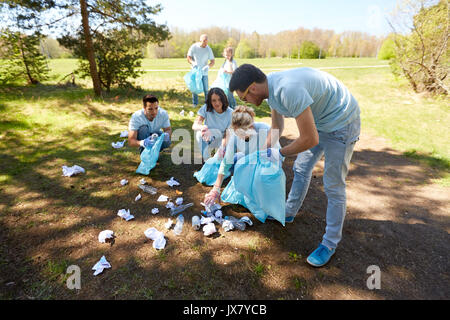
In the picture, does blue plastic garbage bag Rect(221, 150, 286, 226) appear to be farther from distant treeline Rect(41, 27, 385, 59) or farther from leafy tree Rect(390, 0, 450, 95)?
distant treeline Rect(41, 27, 385, 59)

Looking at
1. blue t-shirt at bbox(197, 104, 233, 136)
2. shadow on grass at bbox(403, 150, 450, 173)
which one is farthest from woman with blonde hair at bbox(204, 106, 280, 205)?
shadow on grass at bbox(403, 150, 450, 173)

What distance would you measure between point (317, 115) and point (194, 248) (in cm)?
175

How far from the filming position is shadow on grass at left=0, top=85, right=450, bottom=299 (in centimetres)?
197

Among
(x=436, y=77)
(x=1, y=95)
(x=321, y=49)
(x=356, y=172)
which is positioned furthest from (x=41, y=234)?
(x=321, y=49)

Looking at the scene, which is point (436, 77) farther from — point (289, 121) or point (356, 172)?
point (356, 172)

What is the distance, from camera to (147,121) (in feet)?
11.6

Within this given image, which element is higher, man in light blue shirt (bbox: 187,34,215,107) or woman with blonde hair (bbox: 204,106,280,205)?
man in light blue shirt (bbox: 187,34,215,107)

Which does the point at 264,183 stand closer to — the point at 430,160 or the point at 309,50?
the point at 430,160

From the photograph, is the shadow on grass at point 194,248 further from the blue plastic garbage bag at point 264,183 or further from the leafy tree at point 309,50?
the leafy tree at point 309,50

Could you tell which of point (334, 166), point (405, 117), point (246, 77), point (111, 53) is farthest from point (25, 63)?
point (405, 117)

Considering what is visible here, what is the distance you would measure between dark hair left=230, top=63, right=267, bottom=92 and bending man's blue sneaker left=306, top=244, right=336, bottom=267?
1.68 m

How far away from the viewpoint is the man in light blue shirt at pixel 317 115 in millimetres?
1605

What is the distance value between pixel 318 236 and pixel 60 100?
744 cm

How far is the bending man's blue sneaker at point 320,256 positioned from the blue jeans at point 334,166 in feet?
0.18
